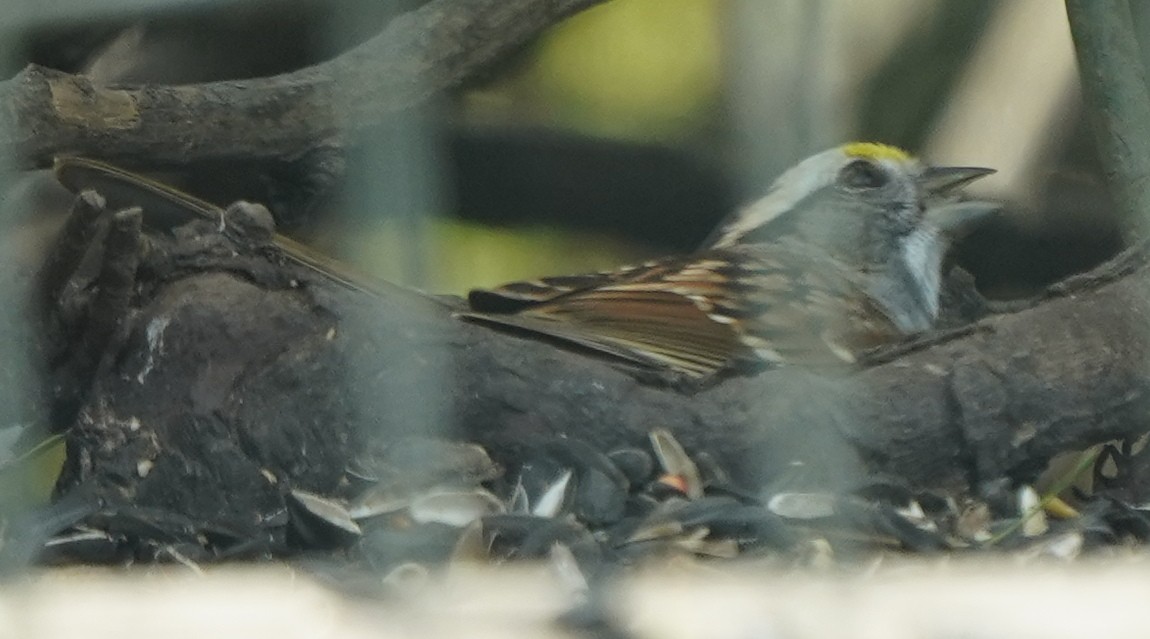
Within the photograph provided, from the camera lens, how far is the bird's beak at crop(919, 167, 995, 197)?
6.77ft

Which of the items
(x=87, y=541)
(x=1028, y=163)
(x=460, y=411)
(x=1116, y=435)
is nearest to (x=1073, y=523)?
(x=1116, y=435)

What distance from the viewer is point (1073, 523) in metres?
1.35

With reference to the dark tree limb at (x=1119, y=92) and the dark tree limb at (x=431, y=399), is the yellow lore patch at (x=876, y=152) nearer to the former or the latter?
the dark tree limb at (x=1119, y=92)

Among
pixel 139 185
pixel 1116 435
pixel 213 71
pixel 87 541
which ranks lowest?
pixel 87 541

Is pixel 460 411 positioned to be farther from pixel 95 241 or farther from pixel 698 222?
pixel 698 222

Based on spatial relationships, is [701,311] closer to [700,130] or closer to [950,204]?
[950,204]

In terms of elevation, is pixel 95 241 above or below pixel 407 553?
above

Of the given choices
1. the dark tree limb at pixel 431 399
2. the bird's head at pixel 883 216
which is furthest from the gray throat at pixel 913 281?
the dark tree limb at pixel 431 399

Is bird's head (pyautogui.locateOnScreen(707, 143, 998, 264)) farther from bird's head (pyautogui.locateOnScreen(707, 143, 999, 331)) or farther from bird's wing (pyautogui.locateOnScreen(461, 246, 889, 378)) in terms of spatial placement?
bird's wing (pyautogui.locateOnScreen(461, 246, 889, 378))

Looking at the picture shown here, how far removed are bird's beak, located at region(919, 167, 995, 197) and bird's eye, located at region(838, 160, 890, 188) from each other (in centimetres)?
5

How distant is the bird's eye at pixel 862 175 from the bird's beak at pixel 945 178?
0.05 m

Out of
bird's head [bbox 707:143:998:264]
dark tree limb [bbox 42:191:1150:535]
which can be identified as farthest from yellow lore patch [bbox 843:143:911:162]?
dark tree limb [bbox 42:191:1150:535]

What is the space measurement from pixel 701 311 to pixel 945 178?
44 centimetres

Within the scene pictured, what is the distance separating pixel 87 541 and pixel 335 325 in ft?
0.99
